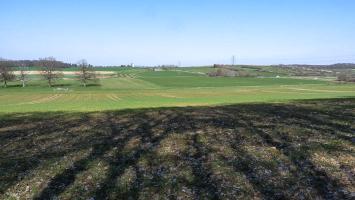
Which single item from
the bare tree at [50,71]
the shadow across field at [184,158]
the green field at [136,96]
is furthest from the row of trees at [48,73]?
the shadow across field at [184,158]

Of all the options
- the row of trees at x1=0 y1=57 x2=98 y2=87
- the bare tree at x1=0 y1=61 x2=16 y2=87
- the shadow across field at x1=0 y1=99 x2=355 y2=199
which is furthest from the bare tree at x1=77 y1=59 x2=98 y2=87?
the shadow across field at x1=0 y1=99 x2=355 y2=199

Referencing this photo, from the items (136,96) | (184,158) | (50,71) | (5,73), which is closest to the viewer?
(184,158)

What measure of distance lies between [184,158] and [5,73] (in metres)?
128

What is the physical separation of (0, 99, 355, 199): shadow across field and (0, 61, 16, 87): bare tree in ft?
384

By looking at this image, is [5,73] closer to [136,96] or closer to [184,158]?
[136,96]

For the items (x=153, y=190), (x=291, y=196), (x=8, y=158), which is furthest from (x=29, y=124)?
(x=291, y=196)

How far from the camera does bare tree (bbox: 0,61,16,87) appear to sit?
124456 millimetres

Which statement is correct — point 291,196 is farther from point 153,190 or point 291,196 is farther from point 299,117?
point 299,117

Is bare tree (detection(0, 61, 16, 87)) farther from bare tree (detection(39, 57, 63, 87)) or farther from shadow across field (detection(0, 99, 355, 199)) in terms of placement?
shadow across field (detection(0, 99, 355, 199))

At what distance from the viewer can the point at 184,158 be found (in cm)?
1227

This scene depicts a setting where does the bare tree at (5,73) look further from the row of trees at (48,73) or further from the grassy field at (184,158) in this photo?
the grassy field at (184,158)

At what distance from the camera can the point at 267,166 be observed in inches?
440

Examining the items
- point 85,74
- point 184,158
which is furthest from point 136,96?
point 184,158

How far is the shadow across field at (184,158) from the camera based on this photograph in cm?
977
